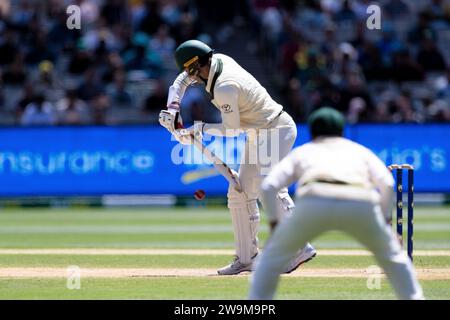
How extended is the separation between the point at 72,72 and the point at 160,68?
201 cm

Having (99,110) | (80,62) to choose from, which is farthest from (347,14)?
(99,110)

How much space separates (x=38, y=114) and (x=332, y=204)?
17223 mm

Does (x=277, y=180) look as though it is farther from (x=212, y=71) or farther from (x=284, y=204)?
(x=284, y=204)

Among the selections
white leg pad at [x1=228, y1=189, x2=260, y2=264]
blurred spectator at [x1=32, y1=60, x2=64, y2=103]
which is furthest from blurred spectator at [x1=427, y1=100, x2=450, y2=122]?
white leg pad at [x1=228, y1=189, x2=260, y2=264]

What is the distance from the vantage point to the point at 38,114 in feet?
78.3

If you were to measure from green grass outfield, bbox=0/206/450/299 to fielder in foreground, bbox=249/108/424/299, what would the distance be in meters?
1.92

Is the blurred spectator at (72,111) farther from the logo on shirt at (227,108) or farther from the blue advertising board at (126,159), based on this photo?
the logo on shirt at (227,108)

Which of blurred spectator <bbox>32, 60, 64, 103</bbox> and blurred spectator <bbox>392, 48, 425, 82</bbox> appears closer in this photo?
blurred spectator <bbox>32, 60, 64, 103</bbox>

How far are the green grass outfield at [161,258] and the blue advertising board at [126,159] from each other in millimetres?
642

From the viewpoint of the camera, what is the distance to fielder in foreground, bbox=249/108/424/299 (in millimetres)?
7363

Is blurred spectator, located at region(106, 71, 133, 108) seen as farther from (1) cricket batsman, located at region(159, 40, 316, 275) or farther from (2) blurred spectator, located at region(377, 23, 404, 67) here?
(1) cricket batsman, located at region(159, 40, 316, 275)

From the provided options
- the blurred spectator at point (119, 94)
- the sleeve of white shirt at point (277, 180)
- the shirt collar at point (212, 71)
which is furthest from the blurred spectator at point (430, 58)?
the sleeve of white shirt at point (277, 180)

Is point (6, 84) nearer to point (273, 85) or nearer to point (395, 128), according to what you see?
point (273, 85)

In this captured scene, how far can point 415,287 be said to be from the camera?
24.6 feet
